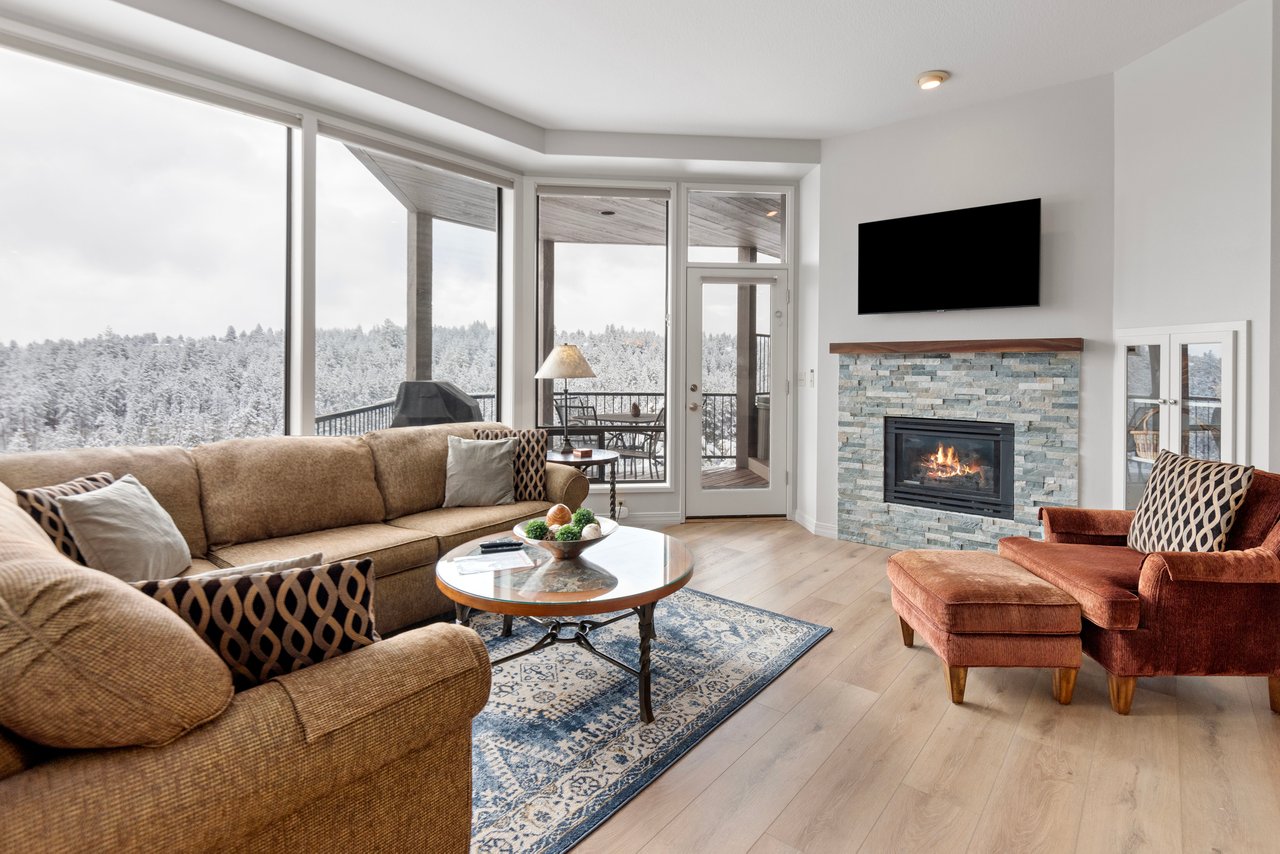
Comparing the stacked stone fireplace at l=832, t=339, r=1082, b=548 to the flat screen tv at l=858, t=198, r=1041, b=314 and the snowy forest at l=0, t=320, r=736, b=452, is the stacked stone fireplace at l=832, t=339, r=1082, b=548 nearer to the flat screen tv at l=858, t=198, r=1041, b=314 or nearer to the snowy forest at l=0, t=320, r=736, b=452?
the flat screen tv at l=858, t=198, r=1041, b=314

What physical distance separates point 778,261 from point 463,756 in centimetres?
461

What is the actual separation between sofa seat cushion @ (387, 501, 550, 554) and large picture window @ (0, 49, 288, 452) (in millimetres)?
1079

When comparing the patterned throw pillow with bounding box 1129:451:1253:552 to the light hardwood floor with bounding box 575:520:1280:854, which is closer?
the light hardwood floor with bounding box 575:520:1280:854

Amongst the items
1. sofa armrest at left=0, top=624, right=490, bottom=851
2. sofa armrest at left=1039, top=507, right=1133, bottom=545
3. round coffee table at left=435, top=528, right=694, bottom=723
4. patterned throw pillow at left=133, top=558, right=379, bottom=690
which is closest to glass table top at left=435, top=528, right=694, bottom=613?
round coffee table at left=435, top=528, right=694, bottom=723

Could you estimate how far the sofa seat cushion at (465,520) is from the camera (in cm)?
320

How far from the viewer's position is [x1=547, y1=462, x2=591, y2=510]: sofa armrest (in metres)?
3.85

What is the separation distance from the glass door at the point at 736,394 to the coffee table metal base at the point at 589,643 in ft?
7.89

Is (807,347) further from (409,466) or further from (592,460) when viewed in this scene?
(409,466)

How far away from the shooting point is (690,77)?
3795 millimetres

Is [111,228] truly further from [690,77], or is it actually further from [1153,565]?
[1153,565]

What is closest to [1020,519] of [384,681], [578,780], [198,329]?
[578,780]

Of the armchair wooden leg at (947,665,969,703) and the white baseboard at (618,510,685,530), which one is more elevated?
the white baseboard at (618,510,685,530)

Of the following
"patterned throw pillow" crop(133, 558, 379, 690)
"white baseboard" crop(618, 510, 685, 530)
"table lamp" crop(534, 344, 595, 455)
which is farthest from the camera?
"white baseboard" crop(618, 510, 685, 530)

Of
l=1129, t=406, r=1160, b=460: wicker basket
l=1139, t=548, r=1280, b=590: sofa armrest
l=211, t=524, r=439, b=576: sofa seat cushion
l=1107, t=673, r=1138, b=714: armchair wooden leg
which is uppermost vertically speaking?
l=1129, t=406, r=1160, b=460: wicker basket
